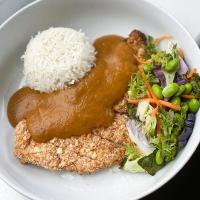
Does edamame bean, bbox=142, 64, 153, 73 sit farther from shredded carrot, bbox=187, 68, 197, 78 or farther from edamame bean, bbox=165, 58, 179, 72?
shredded carrot, bbox=187, 68, 197, 78

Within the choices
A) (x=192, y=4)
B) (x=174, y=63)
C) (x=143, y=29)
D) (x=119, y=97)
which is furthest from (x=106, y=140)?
(x=192, y=4)

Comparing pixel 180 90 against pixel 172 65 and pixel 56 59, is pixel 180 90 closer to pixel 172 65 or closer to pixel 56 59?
pixel 172 65

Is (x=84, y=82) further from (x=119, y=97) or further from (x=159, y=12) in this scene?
(x=159, y=12)

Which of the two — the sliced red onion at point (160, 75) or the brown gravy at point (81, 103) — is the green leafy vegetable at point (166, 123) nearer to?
the sliced red onion at point (160, 75)

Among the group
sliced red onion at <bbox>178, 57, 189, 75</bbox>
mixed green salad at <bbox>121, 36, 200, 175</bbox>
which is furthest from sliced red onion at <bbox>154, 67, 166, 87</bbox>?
sliced red onion at <bbox>178, 57, 189, 75</bbox>

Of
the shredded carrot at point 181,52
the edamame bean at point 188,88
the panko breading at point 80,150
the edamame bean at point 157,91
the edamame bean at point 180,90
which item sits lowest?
the panko breading at point 80,150

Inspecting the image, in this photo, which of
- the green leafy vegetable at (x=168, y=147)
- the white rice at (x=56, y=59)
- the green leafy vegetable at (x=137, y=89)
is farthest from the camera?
the white rice at (x=56, y=59)

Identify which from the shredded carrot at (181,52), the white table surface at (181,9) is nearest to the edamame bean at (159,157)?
the shredded carrot at (181,52)

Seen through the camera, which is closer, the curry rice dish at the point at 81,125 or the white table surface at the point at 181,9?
the curry rice dish at the point at 81,125
